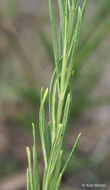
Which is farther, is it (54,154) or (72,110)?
(72,110)

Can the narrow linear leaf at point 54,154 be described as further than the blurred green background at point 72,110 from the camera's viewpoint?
No

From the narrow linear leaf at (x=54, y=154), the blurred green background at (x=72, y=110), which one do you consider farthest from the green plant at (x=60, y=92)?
the blurred green background at (x=72, y=110)

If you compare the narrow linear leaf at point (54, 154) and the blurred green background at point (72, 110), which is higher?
the blurred green background at point (72, 110)

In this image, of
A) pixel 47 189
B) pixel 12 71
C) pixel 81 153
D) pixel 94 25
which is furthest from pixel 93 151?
pixel 47 189

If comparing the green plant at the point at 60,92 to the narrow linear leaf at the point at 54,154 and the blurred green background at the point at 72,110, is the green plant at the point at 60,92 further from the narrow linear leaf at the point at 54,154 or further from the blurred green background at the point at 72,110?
the blurred green background at the point at 72,110

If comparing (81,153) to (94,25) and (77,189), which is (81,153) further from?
(94,25)

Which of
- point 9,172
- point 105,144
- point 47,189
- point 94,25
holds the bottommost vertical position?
point 47,189

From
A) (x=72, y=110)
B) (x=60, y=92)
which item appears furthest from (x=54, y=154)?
(x=72, y=110)

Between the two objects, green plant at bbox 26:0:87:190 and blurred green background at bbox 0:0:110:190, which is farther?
blurred green background at bbox 0:0:110:190

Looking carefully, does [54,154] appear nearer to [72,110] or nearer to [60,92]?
[60,92]

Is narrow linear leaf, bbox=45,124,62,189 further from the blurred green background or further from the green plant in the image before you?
the blurred green background

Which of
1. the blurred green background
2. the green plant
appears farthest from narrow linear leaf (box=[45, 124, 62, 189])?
the blurred green background
